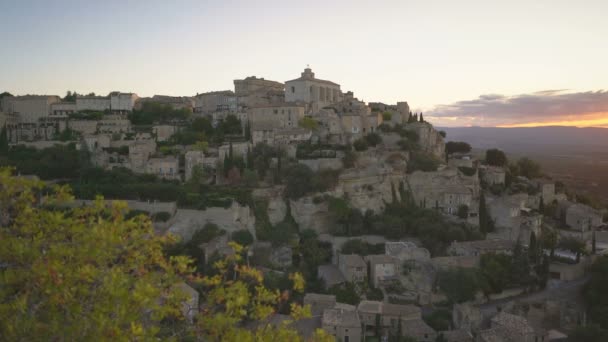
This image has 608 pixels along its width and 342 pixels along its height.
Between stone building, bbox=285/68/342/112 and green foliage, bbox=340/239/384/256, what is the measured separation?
18.1 m

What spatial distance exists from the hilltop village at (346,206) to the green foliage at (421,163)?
0.15 m

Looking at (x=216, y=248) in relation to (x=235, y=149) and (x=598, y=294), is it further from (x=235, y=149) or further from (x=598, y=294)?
(x=598, y=294)

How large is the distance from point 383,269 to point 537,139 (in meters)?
120

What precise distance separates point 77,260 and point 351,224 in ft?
74.6

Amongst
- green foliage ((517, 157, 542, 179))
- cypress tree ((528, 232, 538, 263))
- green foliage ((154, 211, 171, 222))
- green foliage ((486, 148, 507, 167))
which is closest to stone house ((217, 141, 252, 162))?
green foliage ((154, 211, 171, 222))

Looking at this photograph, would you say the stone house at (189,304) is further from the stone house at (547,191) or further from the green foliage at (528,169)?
the green foliage at (528,169)

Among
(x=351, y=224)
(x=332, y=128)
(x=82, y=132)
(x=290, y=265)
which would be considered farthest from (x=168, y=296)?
(x=82, y=132)

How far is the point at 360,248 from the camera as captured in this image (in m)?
26.5

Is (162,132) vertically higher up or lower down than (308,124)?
lower down

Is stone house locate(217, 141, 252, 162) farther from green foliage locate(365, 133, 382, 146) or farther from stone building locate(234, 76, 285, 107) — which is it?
green foliage locate(365, 133, 382, 146)

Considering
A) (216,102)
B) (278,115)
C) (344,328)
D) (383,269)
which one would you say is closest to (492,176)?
(383,269)

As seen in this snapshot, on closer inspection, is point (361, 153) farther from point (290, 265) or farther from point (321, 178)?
point (290, 265)

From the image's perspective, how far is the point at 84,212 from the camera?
7.39 m

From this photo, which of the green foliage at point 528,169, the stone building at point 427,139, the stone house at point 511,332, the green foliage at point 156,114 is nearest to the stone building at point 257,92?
the green foliage at point 156,114
